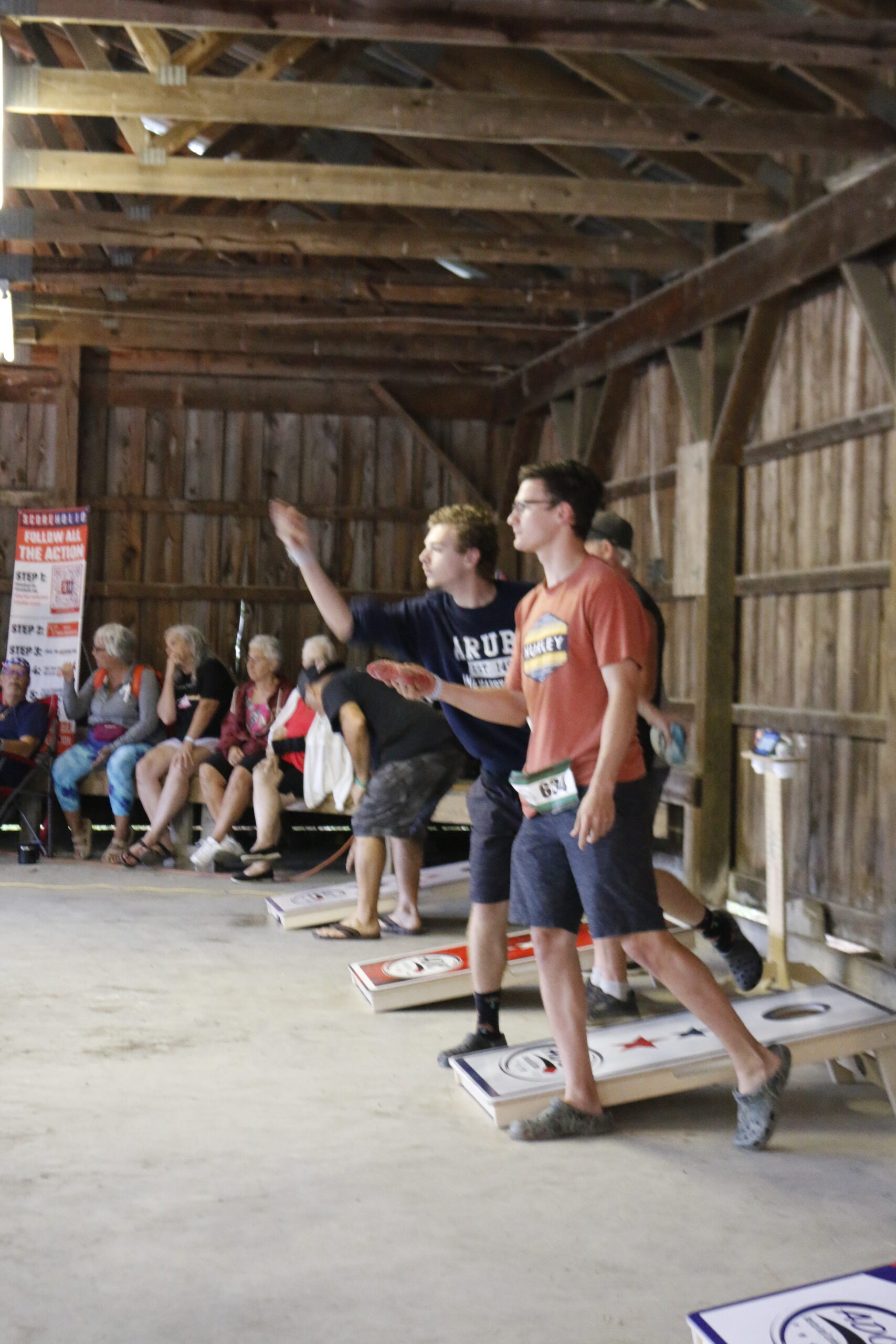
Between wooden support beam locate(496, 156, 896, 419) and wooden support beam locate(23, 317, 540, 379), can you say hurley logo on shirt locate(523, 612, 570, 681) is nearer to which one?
wooden support beam locate(496, 156, 896, 419)

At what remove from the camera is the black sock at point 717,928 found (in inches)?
184

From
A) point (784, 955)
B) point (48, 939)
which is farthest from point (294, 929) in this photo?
point (784, 955)

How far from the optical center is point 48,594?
34.4 ft

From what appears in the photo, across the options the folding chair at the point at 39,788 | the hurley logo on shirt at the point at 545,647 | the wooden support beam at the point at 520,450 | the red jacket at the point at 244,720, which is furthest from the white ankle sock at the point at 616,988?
the wooden support beam at the point at 520,450

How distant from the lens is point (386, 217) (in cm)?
904

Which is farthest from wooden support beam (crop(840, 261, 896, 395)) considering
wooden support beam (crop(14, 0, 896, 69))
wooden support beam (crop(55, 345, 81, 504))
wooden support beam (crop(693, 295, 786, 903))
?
wooden support beam (crop(55, 345, 81, 504))

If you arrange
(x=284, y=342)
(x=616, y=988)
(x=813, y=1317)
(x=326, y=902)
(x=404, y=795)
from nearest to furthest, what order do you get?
1. (x=813, y=1317)
2. (x=616, y=988)
3. (x=404, y=795)
4. (x=326, y=902)
5. (x=284, y=342)

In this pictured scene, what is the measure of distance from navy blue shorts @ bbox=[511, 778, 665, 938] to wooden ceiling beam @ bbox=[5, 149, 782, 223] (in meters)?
3.70

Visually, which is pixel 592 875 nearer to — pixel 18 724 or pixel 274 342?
pixel 18 724

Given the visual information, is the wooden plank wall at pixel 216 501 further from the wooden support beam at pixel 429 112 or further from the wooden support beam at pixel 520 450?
the wooden support beam at pixel 429 112

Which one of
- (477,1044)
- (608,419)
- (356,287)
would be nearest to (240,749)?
(356,287)

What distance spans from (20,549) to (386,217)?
400 centimetres

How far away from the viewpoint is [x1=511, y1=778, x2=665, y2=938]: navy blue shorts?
3453mm

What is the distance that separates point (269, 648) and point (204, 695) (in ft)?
1.82
